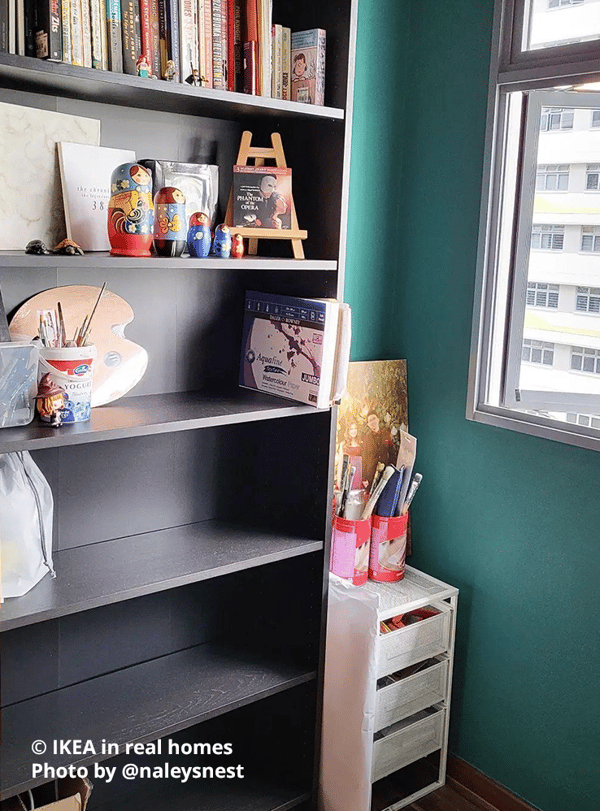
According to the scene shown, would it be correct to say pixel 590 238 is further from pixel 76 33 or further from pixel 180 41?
pixel 76 33

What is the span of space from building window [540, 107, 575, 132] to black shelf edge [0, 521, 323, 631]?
3.86ft

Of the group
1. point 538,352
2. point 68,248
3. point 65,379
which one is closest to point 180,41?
point 68,248

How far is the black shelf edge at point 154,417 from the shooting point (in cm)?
157

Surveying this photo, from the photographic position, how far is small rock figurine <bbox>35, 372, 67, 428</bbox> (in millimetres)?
1625

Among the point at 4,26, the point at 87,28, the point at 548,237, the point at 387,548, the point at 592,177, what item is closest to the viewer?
the point at 4,26

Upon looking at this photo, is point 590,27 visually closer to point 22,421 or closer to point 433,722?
point 22,421

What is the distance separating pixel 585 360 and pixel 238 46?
3.63 feet

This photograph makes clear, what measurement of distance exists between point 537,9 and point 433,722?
6.04 ft

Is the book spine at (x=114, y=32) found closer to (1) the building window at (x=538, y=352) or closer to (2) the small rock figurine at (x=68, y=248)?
(2) the small rock figurine at (x=68, y=248)

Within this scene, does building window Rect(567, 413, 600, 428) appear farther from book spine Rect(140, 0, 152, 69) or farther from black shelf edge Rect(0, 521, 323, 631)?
book spine Rect(140, 0, 152, 69)


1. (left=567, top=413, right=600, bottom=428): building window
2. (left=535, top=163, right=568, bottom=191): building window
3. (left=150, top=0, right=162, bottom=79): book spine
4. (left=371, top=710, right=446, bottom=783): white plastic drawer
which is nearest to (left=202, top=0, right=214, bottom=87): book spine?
(left=150, top=0, right=162, bottom=79): book spine

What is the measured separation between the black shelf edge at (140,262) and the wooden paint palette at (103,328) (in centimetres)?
9

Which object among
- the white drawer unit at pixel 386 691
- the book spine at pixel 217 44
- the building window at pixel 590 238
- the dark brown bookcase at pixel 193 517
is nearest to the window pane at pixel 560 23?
the building window at pixel 590 238

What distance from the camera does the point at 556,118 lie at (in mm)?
2145
